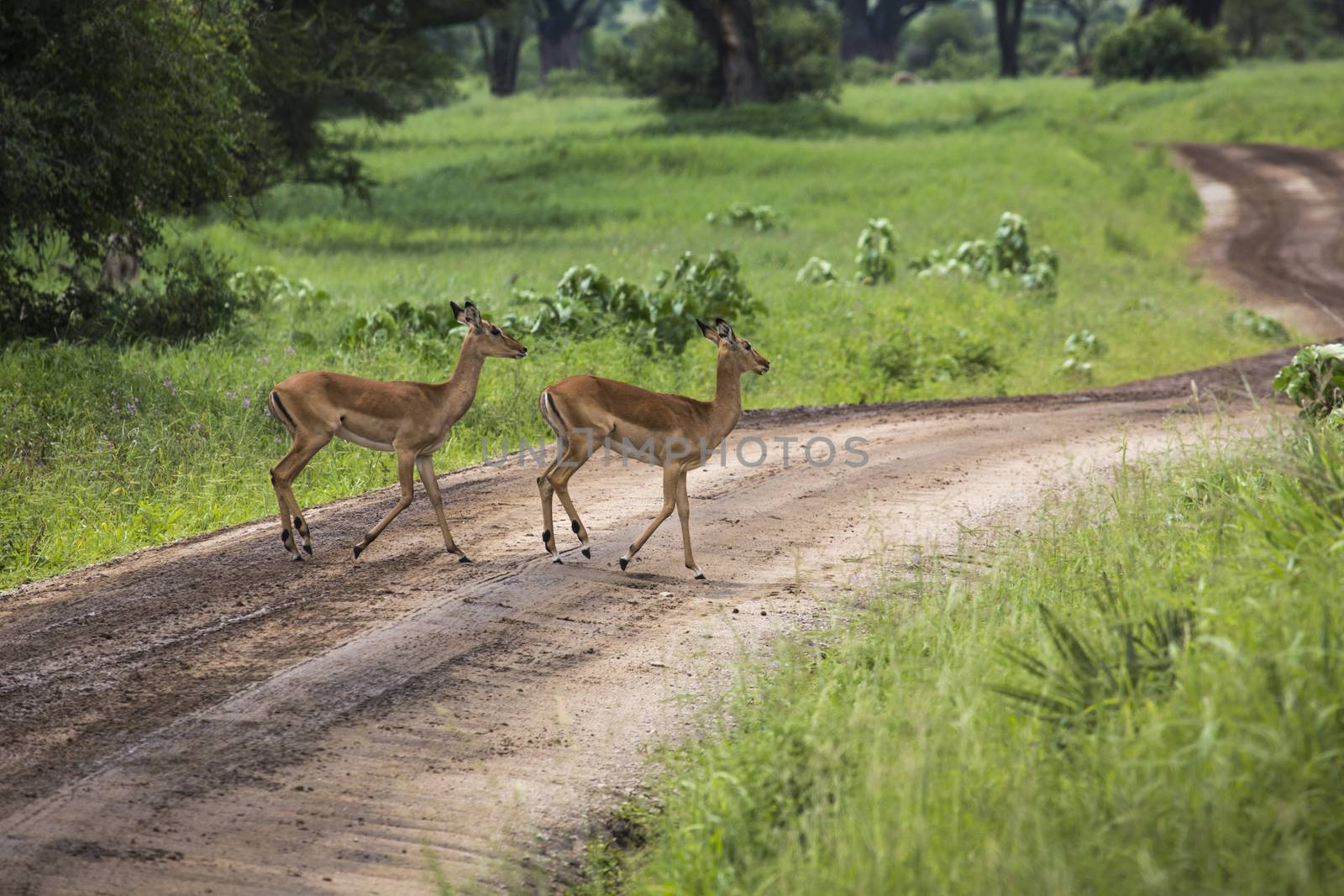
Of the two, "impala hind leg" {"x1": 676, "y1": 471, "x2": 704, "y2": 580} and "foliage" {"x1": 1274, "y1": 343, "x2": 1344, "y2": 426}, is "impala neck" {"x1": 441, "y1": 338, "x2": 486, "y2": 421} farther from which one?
"foliage" {"x1": 1274, "y1": 343, "x2": 1344, "y2": 426}

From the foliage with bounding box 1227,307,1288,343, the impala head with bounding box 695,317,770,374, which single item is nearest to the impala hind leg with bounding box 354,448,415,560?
the impala head with bounding box 695,317,770,374

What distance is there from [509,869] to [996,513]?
231 inches

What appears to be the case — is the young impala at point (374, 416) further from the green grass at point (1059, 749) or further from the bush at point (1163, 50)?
the bush at point (1163, 50)

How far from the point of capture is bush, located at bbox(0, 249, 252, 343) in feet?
51.7

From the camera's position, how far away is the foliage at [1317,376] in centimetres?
971

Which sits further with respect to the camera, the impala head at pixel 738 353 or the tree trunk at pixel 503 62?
the tree trunk at pixel 503 62

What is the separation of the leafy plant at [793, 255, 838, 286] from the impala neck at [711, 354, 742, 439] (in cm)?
1208

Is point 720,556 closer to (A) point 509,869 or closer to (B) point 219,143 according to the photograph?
(A) point 509,869

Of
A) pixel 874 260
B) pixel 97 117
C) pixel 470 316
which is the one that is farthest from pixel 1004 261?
pixel 470 316

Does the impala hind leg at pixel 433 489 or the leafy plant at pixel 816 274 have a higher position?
the impala hind leg at pixel 433 489

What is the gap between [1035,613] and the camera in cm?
722

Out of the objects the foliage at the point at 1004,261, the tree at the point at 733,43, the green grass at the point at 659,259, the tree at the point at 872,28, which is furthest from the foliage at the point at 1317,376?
the tree at the point at 872,28

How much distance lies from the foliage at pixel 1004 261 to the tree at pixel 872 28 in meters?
72.6

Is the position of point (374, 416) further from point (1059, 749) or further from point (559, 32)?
point (559, 32)
